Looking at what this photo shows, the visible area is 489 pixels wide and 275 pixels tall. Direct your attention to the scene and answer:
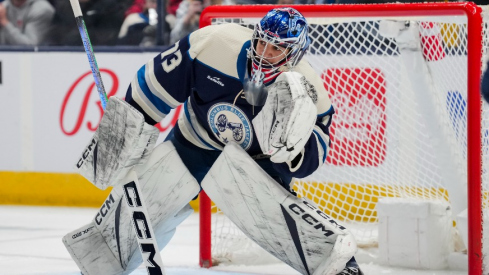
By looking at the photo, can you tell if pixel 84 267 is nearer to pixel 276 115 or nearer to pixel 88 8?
pixel 276 115

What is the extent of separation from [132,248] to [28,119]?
2.16 meters

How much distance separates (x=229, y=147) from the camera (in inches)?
92.1

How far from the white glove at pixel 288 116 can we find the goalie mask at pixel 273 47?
162 mm

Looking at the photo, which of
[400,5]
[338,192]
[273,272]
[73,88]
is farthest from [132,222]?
[73,88]

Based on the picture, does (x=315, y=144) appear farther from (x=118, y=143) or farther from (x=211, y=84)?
(x=118, y=143)

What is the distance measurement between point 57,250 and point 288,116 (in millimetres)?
1671

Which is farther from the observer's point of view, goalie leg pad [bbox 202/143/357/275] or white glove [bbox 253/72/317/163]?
goalie leg pad [bbox 202/143/357/275]

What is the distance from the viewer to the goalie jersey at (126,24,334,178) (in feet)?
8.01

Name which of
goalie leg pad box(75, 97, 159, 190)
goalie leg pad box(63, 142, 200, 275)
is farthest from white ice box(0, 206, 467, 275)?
goalie leg pad box(75, 97, 159, 190)

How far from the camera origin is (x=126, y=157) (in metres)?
2.38

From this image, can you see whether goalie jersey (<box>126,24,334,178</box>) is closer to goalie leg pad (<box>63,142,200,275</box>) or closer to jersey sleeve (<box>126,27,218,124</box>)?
jersey sleeve (<box>126,27,218,124</box>)

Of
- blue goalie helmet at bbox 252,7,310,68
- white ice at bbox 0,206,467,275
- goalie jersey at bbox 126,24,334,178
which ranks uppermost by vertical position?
blue goalie helmet at bbox 252,7,310,68

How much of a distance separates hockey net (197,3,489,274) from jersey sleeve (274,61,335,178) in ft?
1.82

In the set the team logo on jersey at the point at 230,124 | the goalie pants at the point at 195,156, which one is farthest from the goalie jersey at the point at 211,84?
the goalie pants at the point at 195,156
